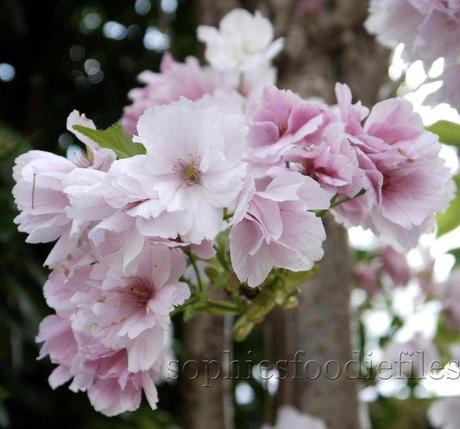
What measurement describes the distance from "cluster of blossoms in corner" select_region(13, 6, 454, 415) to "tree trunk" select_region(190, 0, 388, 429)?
44cm

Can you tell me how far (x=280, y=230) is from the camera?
425mm

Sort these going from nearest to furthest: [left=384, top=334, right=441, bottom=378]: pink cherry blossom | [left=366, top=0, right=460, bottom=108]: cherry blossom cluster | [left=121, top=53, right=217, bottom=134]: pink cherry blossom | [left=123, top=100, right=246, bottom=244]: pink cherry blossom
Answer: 1. [left=123, top=100, right=246, bottom=244]: pink cherry blossom
2. [left=366, top=0, right=460, bottom=108]: cherry blossom cluster
3. [left=121, top=53, right=217, bottom=134]: pink cherry blossom
4. [left=384, top=334, right=441, bottom=378]: pink cherry blossom

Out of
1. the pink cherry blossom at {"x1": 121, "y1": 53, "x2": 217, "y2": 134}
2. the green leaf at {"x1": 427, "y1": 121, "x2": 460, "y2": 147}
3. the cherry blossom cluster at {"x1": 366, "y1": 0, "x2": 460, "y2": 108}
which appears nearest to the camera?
the cherry blossom cluster at {"x1": 366, "y1": 0, "x2": 460, "y2": 108}

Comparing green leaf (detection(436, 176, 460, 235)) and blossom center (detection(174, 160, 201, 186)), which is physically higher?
blossom center (detection(174, 160, 201, 186))

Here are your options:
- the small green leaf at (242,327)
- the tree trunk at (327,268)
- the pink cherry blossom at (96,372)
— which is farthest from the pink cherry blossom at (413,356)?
the pink cherry blossom at (96,372)

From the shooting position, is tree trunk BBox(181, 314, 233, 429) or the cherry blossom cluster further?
tree trunk BBox(181, 314, 233, 429)

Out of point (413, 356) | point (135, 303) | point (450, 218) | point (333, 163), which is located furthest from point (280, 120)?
point (413, 356)

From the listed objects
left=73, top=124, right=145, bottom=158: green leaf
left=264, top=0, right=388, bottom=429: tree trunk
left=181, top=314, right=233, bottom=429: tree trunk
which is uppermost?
left=73, top=124, right=145, bottom=158: green leaf

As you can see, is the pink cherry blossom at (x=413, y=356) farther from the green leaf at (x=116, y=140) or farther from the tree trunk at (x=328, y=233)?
the green leaf at (x=116, y=140)

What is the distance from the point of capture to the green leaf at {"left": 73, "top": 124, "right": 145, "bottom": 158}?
46 centimetres

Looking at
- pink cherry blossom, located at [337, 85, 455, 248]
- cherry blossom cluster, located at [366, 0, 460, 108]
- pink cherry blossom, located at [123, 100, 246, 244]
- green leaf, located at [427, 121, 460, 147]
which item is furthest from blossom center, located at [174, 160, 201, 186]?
green leaf, located at [427, 121, 460, 147]

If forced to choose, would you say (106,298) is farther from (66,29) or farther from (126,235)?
(66,29)

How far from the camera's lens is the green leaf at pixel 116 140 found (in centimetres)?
46

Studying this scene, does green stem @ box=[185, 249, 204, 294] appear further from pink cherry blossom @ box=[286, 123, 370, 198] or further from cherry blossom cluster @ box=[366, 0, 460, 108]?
cherry blossom cluster @ box=[366, 0, 460, 108]
